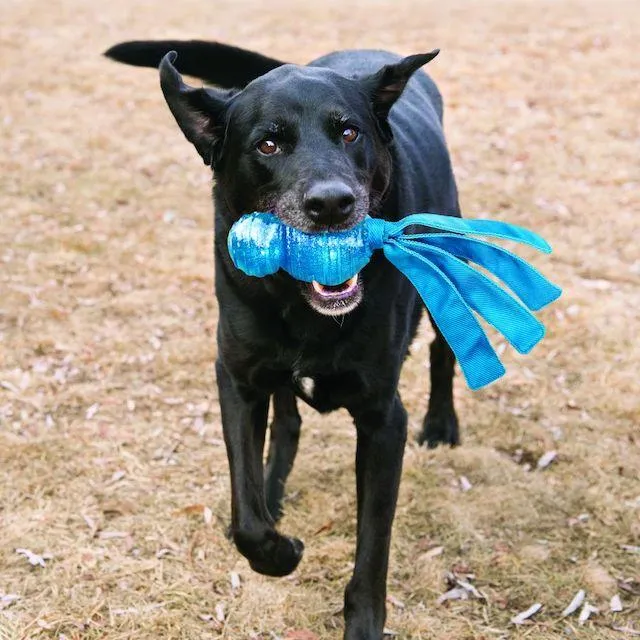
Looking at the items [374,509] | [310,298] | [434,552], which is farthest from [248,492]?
[434,552]

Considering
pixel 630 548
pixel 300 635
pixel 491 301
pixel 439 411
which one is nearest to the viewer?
pixel 491 301

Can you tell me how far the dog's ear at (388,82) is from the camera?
10.3ft

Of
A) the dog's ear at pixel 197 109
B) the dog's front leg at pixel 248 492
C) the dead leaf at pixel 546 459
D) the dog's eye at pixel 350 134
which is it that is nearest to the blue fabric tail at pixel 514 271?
the dog's eye at pixel 350 134

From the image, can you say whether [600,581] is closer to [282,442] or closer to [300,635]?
[300,635]

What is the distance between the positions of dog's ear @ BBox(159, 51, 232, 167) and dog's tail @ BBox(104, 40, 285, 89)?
0.76 meters

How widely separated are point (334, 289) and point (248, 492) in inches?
33.5

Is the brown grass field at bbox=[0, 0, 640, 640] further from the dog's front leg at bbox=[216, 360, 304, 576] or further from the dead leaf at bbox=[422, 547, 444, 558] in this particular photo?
the dog's front leg at bbox=[216, 360, 304, 576]

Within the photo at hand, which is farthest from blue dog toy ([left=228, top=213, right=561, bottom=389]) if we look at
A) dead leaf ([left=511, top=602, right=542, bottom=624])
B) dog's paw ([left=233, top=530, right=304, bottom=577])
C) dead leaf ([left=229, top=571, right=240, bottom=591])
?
dead leaf ([left=229, top=571, right=240, bottom=591])

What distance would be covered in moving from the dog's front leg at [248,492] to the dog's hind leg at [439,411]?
1.45 m

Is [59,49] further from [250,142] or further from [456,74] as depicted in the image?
[250,142]

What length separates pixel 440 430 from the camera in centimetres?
466

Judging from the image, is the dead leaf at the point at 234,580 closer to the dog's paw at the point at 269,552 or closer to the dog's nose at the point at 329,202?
the dog's paw at the point at 269,552

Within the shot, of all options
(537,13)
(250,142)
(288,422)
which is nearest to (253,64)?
(250,142)

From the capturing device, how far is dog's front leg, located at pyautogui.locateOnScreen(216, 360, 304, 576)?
10.5 ft
